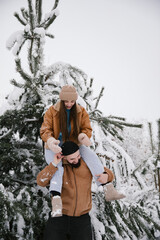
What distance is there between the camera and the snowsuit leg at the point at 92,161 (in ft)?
5.57

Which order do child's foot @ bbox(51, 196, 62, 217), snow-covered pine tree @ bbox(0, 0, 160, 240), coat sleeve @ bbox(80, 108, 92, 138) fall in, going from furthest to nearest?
1. snow-covered pine tree @ bbox(0, 0, 160, 240)
2. coat sleeve @ bbox(80, 108, 92, 138)
3. child's foot @ bbox(51, 196, 62, 217)

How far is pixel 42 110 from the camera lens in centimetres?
214

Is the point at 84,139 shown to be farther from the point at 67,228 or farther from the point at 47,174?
the point at 67,228

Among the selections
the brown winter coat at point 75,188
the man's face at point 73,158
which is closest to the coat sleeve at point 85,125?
the man's face at point 73,158

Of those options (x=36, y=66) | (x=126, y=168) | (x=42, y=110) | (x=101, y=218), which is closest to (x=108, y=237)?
(x=101, y=218)

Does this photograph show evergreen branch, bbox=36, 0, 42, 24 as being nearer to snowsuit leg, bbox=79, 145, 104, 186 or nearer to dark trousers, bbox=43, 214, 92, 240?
snowsuit leg, bbox=79, 145, 104, 186

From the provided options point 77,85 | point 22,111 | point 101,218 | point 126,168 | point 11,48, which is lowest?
point 101,218

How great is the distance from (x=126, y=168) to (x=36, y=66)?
1.84m

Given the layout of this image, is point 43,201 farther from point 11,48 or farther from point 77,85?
point 11,48

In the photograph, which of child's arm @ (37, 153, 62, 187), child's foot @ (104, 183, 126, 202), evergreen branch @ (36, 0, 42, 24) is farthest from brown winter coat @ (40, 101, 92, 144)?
evergreen branch @ (36, 0, 42, 24)

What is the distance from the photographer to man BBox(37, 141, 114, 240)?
1.59 metres

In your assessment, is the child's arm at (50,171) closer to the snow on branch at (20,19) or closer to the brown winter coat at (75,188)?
the brown winter coat at (75,188)

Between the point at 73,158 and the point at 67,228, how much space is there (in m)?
0.66

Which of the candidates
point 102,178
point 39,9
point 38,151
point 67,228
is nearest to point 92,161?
point 102,178
